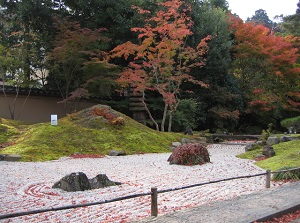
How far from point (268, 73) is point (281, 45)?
202 cm

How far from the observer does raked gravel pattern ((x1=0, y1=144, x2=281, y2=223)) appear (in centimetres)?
459

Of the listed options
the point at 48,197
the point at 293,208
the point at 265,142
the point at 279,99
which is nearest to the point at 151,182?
the point at 48,197

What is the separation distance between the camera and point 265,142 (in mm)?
14062

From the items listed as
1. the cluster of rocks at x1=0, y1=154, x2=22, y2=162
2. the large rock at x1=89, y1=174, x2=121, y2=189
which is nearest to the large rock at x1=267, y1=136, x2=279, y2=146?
the large rock at x1=89, y1=174, x2=121, y2=189

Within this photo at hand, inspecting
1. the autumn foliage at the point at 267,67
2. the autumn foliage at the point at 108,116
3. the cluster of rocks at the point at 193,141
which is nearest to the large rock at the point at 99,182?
the autumn foliage at the point at 108,116

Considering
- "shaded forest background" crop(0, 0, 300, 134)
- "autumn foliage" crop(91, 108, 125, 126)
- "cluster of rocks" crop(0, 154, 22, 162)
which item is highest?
"shaded forest background" crop(0, 0, 300, 134)

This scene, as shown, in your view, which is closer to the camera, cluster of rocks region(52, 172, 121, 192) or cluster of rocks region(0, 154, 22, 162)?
cluster of rocks region(52, 172, 121, 192)

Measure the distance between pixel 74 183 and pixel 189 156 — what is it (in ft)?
15.5

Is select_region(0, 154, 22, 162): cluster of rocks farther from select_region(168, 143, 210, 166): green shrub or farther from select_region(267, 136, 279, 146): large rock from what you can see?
select_region(267, 136, 279, 146): large rock

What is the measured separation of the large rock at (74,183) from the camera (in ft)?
19.6

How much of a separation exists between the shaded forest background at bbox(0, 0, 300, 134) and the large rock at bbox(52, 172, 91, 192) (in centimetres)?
980

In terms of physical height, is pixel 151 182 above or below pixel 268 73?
below

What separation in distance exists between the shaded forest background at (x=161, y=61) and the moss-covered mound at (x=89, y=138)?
149 centimetres

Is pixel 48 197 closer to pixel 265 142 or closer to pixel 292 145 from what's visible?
pixel 292 145
